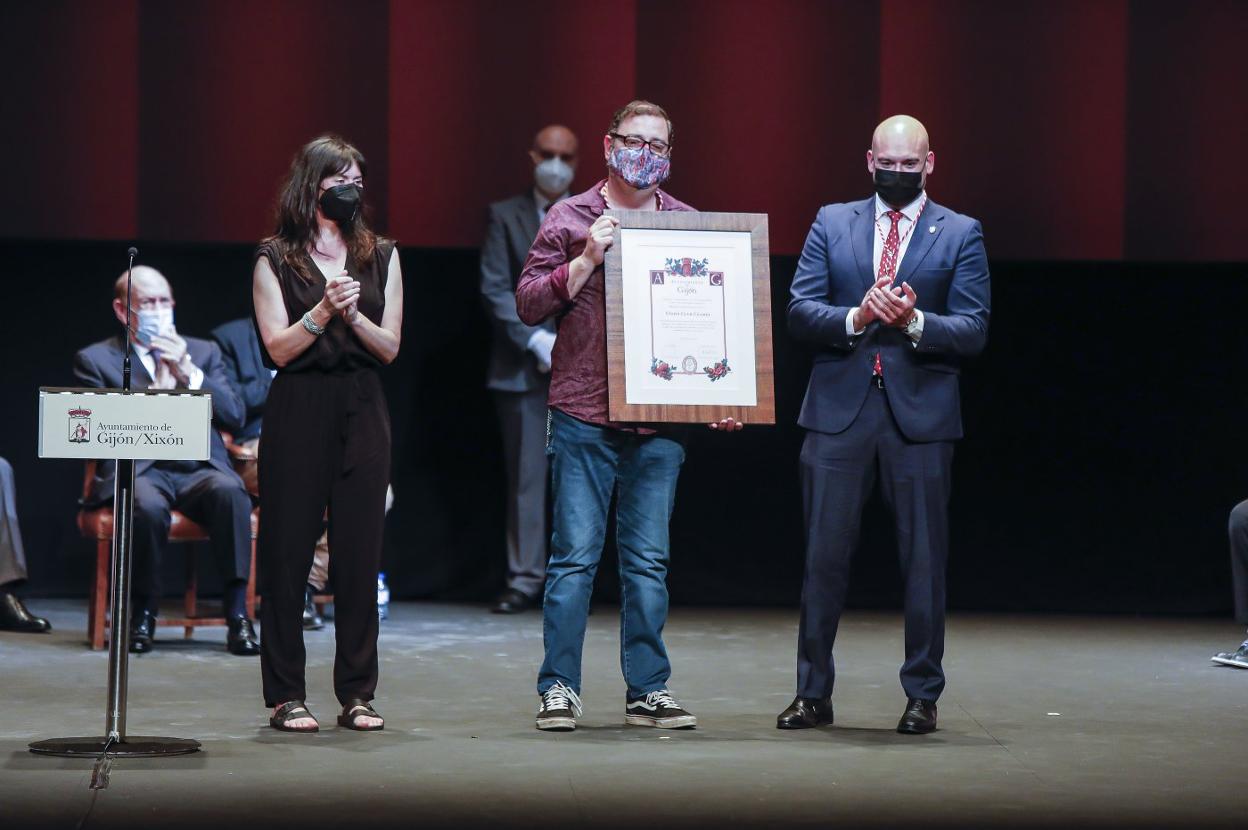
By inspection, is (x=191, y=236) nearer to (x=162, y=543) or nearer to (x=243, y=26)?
(x=243, y=26)

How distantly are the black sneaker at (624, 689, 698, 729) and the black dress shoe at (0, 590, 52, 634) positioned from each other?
2634 millimetres

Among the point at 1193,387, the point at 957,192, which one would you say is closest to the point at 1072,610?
the point at 1193,387

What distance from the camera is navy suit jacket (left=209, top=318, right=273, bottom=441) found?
648 cm

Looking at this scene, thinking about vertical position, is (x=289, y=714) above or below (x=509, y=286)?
below

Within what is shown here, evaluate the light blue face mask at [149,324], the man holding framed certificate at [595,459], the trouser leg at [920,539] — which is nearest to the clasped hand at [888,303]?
the trouser leg at [920,539]

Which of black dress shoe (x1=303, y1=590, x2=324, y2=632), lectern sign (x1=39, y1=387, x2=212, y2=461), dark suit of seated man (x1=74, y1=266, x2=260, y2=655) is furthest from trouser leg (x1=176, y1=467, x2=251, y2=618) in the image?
lectern sign (x1=39, y1=387, x2=212, y2=461)

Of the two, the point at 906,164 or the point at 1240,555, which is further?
the point at 1240,555

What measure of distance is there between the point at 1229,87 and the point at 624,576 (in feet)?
11.6

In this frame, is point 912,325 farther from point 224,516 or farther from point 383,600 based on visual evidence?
point 383,600

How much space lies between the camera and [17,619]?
6039 mm

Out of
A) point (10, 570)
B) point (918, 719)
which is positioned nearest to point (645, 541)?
point (918, 719)

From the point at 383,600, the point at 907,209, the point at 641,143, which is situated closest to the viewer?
the point at 641,143

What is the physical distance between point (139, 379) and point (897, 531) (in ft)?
8.90

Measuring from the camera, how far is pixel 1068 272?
6816 mm
